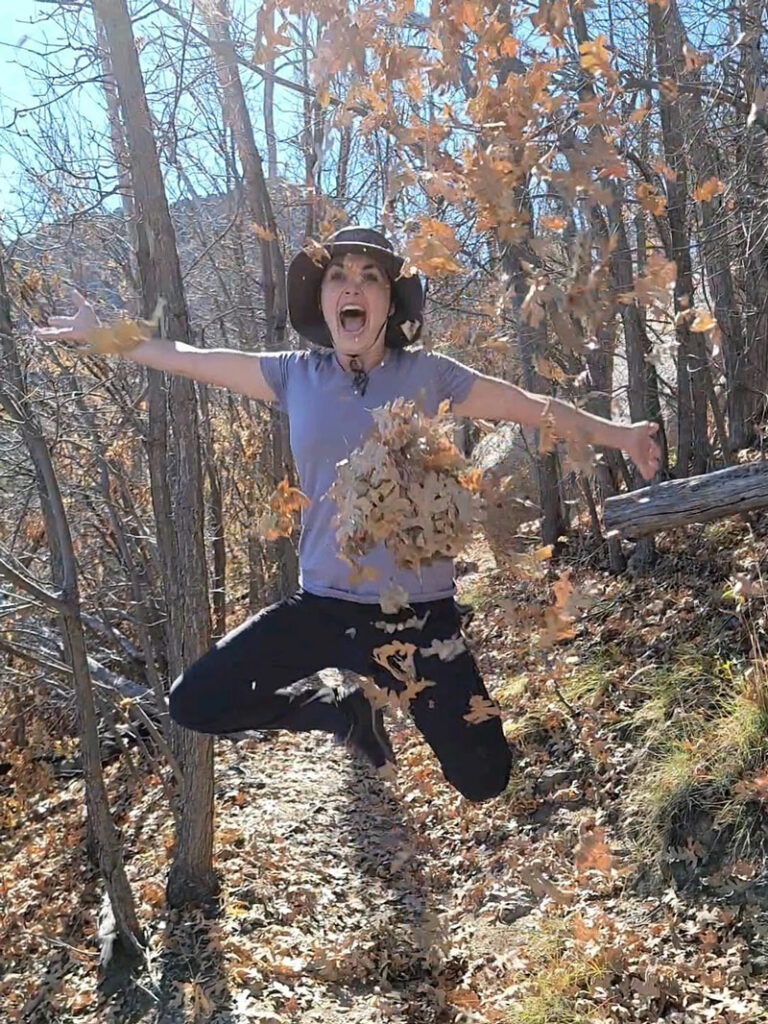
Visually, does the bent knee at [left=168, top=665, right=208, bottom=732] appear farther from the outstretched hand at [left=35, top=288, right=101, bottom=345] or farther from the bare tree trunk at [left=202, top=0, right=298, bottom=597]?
the bare tree trunk at [left=202, top=0, right=298, bottom=597]

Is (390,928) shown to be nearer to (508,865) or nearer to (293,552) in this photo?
(508,865)

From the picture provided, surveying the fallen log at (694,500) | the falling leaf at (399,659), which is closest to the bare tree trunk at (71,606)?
the falling leaf at (399,659)

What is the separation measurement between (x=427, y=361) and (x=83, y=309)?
1.11m

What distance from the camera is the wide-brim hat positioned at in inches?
109

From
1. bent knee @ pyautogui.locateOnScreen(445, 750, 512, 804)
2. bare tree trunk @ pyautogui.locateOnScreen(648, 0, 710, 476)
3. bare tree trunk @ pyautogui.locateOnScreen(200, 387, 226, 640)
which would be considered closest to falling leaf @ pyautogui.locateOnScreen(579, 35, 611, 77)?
bent knee @ pyautogui.locateOnScreen(445, 750, 512, 804)

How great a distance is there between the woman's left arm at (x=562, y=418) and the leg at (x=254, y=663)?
3.01 ft

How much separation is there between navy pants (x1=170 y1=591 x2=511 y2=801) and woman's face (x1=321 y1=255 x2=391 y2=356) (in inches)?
36.3

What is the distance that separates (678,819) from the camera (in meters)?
3.95

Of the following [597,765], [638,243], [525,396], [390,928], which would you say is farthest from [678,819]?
[638,243]

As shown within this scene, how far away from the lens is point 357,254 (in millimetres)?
2793

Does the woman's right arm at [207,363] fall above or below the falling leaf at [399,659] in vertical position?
above

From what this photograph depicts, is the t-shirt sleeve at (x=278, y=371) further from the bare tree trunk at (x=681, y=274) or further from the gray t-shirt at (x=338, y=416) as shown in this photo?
the bare tree trunk at (x=681, y=274)

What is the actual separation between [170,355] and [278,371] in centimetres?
40

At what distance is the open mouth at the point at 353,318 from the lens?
2834mm
